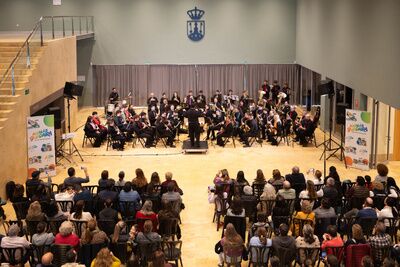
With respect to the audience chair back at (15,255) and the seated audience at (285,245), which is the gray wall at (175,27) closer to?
the audience chair back at (15,255)

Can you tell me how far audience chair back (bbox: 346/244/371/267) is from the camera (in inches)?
383

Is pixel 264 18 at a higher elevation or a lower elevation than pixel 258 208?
higher

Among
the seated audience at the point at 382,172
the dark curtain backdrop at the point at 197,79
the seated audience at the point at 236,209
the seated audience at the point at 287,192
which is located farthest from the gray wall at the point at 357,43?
the seated audience at the point at 236,209

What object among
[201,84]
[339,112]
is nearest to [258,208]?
[339,112]

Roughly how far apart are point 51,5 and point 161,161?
12.8 metres

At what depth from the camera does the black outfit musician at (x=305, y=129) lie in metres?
21.4

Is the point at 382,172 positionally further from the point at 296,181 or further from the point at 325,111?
the point at 325,111

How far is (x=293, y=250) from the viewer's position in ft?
32.7

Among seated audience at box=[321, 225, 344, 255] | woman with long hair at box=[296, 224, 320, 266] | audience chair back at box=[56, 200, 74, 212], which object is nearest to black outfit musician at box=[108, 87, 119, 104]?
audience chair back at box=[56, 200, 74, 212]

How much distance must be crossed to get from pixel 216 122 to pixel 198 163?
3551 millimetres

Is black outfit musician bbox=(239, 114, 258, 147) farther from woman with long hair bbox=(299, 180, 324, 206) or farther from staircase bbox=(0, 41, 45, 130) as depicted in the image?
woman with long hair bbox=(299, 180, 324, 206)

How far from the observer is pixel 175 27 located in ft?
96.5

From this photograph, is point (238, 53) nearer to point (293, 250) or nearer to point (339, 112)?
point (339, 112)

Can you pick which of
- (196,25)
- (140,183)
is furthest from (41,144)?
(196,25)
